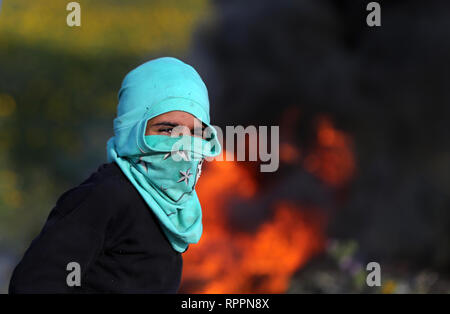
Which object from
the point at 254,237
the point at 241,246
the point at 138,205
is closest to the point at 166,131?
the point at 138,205

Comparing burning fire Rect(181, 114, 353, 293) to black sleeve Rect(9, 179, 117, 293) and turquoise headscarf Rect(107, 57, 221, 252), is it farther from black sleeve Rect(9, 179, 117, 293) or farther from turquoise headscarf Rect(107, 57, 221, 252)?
black sleeve Rect(9, 179, 117, 293)

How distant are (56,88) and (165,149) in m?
6.44

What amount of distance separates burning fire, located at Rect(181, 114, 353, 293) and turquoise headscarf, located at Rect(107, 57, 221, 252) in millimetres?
4290

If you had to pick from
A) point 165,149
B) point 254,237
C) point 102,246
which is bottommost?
point 254,237

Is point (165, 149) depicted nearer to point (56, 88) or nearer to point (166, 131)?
point (166, 131)

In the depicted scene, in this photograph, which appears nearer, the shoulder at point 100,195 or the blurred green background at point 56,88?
the shoulder at point 100,195

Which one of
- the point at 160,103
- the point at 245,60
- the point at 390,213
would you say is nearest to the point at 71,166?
the point at 245,60

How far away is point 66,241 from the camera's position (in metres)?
1.69

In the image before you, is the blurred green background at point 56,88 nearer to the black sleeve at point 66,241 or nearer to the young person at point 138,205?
the young person at point 138,205

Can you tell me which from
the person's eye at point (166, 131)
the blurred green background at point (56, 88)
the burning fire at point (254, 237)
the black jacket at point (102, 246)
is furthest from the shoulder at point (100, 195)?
the blurred green background at point (56, 88)

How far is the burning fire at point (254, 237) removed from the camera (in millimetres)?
6430

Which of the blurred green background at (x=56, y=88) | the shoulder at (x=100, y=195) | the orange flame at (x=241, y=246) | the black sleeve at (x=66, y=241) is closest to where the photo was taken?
the black sleeve at (x=66, y=241)

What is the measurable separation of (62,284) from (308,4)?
8468 millimetres
